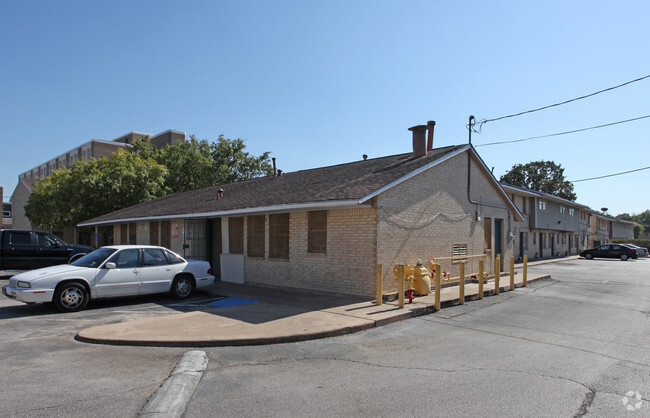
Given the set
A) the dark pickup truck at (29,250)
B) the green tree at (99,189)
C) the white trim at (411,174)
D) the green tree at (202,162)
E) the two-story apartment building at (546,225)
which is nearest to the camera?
the white trim at (411,174)

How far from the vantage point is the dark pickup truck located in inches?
631

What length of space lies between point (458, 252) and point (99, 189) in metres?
23.2

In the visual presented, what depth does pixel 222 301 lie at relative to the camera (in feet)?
37.3

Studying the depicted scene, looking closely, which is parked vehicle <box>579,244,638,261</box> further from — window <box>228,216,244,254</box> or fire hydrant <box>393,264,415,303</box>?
window <box>228,216,244,254</box>

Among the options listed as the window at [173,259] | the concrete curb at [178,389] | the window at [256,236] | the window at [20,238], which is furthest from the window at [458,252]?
the window at [20,238]

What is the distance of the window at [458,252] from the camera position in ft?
47.3

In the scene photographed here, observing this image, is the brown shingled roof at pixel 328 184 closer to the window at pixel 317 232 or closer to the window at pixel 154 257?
A: the window at pixel 317 232

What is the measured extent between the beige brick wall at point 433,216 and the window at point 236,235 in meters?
5.67

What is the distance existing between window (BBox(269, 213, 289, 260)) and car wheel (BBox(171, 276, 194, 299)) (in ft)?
8.72

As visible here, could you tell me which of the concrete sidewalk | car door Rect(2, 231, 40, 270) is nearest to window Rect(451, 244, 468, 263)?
the concrete sidewalk

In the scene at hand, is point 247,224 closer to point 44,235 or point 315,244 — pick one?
point 315,244

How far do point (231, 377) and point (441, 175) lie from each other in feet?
33.1

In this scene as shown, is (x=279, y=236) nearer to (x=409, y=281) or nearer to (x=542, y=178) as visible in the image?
(x=409, y=281)

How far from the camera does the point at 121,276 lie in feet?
34.5
